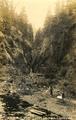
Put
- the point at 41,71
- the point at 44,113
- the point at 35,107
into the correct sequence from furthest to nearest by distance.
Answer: the point at 41,71 → the point at 35,107 → the point at 44,113

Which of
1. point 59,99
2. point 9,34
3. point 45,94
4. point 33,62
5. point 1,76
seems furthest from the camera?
point 33,62

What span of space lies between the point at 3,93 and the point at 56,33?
1265cm

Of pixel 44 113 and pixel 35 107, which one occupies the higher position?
pixel 44 113

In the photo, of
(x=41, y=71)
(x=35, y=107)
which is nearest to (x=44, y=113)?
(x=35, y=107)

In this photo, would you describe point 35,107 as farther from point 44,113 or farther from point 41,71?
point 41,71

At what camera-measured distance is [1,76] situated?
152 feet

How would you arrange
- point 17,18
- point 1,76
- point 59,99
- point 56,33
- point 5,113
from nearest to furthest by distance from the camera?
point 5,113, point 59,99, point 1,76, point 56,33, point 17,18

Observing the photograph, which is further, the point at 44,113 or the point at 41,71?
the point at 41,71

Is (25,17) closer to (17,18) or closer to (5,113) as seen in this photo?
(17,18)

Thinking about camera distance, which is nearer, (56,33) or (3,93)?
(3,93)

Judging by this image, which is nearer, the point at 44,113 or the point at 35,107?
the point at 44,113

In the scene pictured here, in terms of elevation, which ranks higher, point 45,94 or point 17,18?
point 17,18

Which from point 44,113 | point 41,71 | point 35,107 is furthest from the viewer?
point 41,71

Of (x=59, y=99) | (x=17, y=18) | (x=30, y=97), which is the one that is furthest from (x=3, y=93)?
(x=17, y=18)
